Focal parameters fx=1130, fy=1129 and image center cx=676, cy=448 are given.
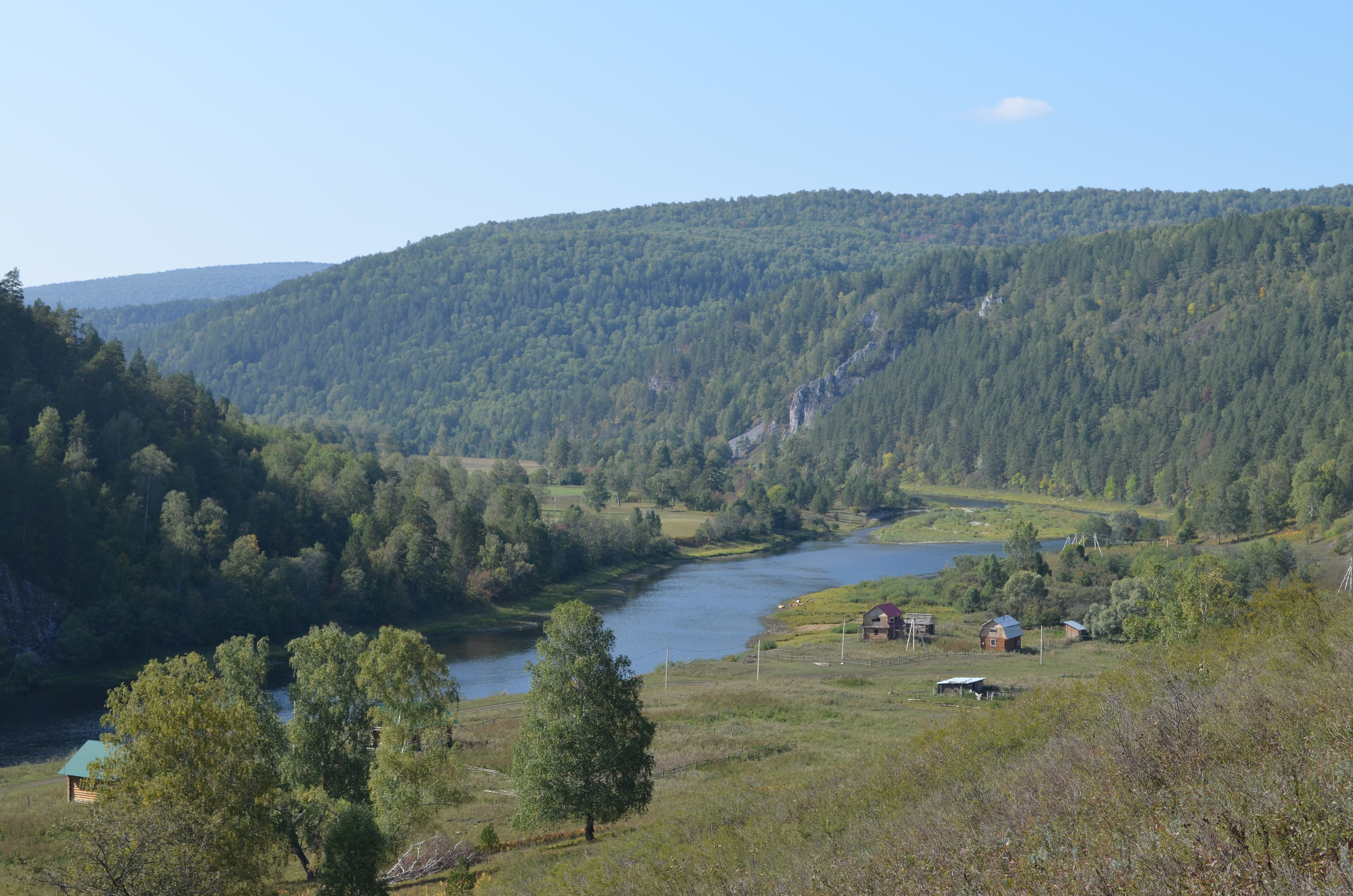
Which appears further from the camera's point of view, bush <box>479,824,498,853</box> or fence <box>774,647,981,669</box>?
fence <box>774,647,981,669</box>

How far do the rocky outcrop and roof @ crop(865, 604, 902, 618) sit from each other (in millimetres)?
55522

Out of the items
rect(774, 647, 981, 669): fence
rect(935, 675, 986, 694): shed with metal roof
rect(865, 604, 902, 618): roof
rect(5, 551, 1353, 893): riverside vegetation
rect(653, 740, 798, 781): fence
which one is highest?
rect(5, 551, 1353, 893): riverside vegetation

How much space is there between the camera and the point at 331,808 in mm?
30859

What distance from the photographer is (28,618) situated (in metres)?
72.4

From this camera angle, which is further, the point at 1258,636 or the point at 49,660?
the point at 49,660

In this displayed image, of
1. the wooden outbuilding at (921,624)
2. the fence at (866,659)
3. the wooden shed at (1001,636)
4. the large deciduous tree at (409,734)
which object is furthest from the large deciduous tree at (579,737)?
the wooden outbuilding at (921,624)

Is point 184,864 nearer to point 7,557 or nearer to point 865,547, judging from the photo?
point 7,557

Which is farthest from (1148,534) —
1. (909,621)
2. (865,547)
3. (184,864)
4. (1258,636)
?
(184,864)

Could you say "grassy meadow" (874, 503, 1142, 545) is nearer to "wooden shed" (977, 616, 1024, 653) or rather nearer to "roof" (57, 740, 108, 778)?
"wooden shed" (977, 616, 1024, 653)

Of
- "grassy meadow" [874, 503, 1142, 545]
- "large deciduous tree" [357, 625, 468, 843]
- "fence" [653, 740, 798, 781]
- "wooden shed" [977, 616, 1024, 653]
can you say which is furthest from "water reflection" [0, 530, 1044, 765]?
"wooden shed" [977, 616, 1024, 653]

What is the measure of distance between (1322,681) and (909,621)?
63.4m

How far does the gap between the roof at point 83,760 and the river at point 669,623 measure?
1187 cm

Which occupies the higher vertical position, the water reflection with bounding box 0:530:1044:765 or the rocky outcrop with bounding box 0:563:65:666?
the rocky outcrop with bounding box 0:563:65:666

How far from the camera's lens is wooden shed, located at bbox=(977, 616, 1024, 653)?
77.9 m
